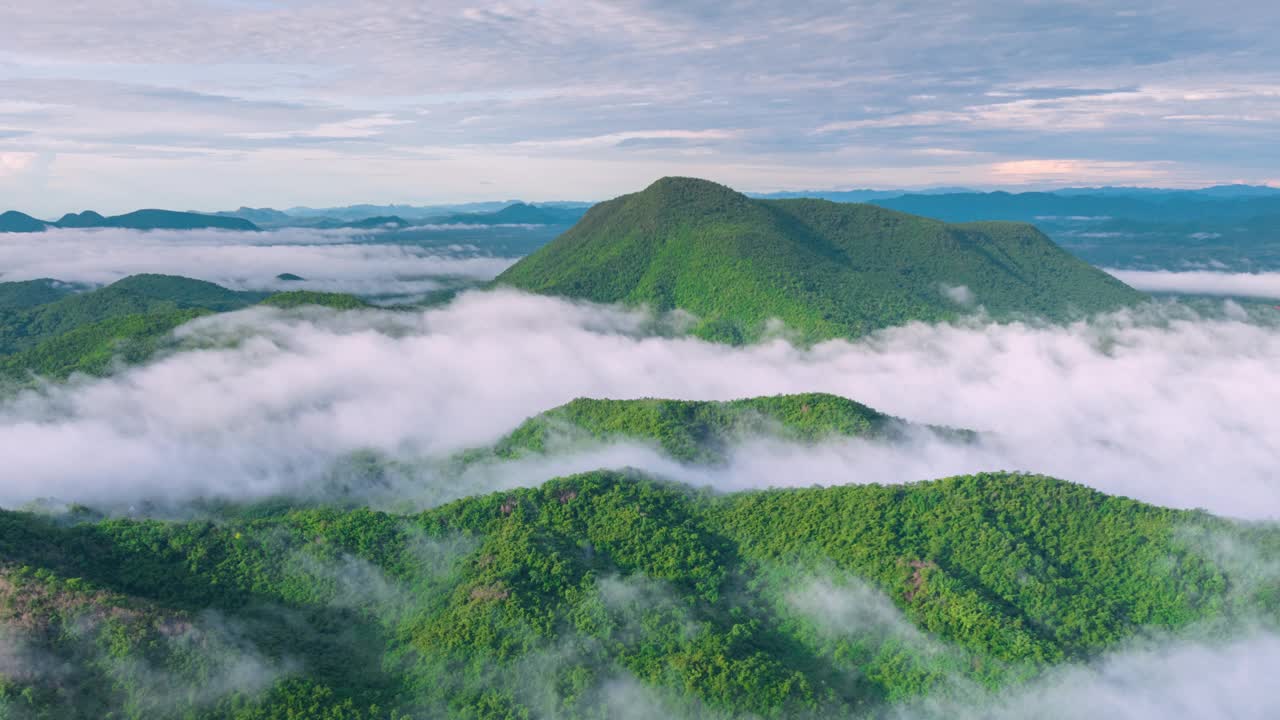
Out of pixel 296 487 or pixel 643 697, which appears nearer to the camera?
Answer: pixel 643 697

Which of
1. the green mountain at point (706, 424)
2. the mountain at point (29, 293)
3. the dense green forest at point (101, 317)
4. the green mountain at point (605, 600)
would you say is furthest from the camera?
the mountain at point (29, 293)

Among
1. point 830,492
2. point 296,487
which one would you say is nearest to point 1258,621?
point 830,492

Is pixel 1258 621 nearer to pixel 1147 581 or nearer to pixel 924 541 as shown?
pixel 1147 581

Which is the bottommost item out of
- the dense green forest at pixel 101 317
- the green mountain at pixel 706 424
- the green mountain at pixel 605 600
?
the green mountain at pixel 605 600

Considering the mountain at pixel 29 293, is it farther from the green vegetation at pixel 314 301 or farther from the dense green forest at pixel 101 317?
the green vegetation at pixel 314 301

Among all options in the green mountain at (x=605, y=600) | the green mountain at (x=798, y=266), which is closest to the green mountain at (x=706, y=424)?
the green mountain at (x=605, y=600)

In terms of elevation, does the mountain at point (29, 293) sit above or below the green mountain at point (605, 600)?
above
